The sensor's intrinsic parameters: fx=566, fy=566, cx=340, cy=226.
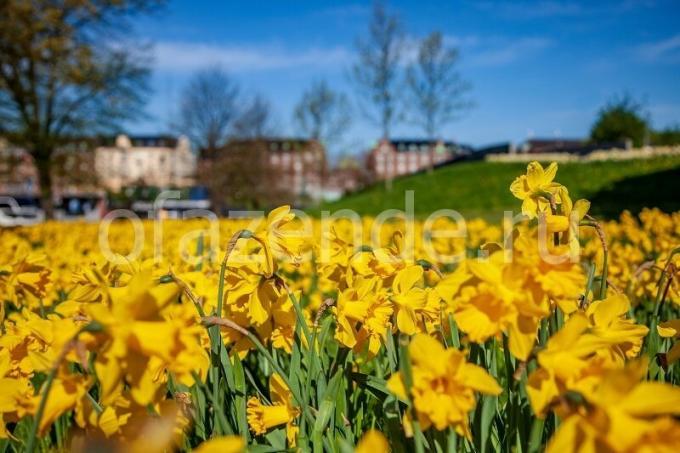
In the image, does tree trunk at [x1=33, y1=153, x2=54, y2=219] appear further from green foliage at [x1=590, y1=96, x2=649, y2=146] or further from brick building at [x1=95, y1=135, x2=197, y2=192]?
green foliage at [x1=590, y1=96, x2=649, y2=146]

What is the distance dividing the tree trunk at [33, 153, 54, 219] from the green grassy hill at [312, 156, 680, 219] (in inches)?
411

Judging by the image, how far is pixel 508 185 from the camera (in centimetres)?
2072

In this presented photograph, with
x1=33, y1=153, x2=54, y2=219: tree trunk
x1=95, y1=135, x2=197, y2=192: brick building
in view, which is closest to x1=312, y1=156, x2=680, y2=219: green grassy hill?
x1=95, y1=135, x2=197, y2=192: brick building

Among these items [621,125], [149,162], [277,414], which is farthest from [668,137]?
[149,162]

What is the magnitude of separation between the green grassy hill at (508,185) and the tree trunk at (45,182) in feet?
34.2

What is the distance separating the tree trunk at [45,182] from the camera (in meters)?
16.7

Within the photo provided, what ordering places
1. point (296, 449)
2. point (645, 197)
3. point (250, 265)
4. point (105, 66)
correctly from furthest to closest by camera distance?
1. point (105, 66)
2. point (645, 197)
3. point (250, 265)
4. point (296, 449)

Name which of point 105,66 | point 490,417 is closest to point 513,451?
point 490,417

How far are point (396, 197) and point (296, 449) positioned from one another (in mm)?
22480

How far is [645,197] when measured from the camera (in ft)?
44.0

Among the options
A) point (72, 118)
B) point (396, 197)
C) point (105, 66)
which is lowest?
point (396, 197)

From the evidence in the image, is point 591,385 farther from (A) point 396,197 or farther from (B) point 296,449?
(A) point 396,197

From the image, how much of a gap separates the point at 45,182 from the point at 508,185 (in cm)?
1545

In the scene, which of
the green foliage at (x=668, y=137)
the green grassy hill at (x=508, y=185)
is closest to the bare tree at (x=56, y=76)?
the green grassy hill at (x=508, y=185)
